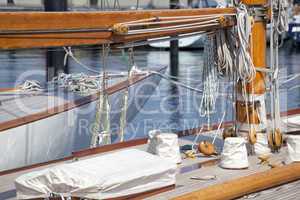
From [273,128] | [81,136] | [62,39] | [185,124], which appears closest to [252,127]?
[273,128]

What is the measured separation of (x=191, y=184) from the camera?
4.64 metres

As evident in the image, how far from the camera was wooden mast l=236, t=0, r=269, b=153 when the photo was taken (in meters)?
5.67

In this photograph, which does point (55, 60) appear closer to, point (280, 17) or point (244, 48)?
point (280, 17)

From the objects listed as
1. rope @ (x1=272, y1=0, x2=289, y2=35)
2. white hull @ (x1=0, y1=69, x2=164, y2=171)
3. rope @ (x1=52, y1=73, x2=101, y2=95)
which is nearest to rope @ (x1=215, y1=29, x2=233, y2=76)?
rope @ (x1=272, y1=0, x2=289, y2=35)

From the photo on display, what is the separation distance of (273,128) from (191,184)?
4.49 feet

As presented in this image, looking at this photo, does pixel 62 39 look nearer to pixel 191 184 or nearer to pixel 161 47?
pixel 191 184

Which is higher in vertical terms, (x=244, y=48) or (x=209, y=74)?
(x=244, y=48)

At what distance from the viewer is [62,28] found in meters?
4.22

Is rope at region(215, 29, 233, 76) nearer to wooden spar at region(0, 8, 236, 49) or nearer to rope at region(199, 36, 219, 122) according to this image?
rope at region(199, 36, 219, 122)

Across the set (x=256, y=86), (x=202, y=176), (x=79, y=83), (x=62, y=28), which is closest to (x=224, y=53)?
(x=256, y=86)

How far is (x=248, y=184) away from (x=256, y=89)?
5.06 feet

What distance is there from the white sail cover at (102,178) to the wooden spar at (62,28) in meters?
0.83

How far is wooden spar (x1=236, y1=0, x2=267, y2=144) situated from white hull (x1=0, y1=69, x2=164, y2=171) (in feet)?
8.57

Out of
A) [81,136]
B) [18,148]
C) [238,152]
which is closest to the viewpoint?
[238,152]
